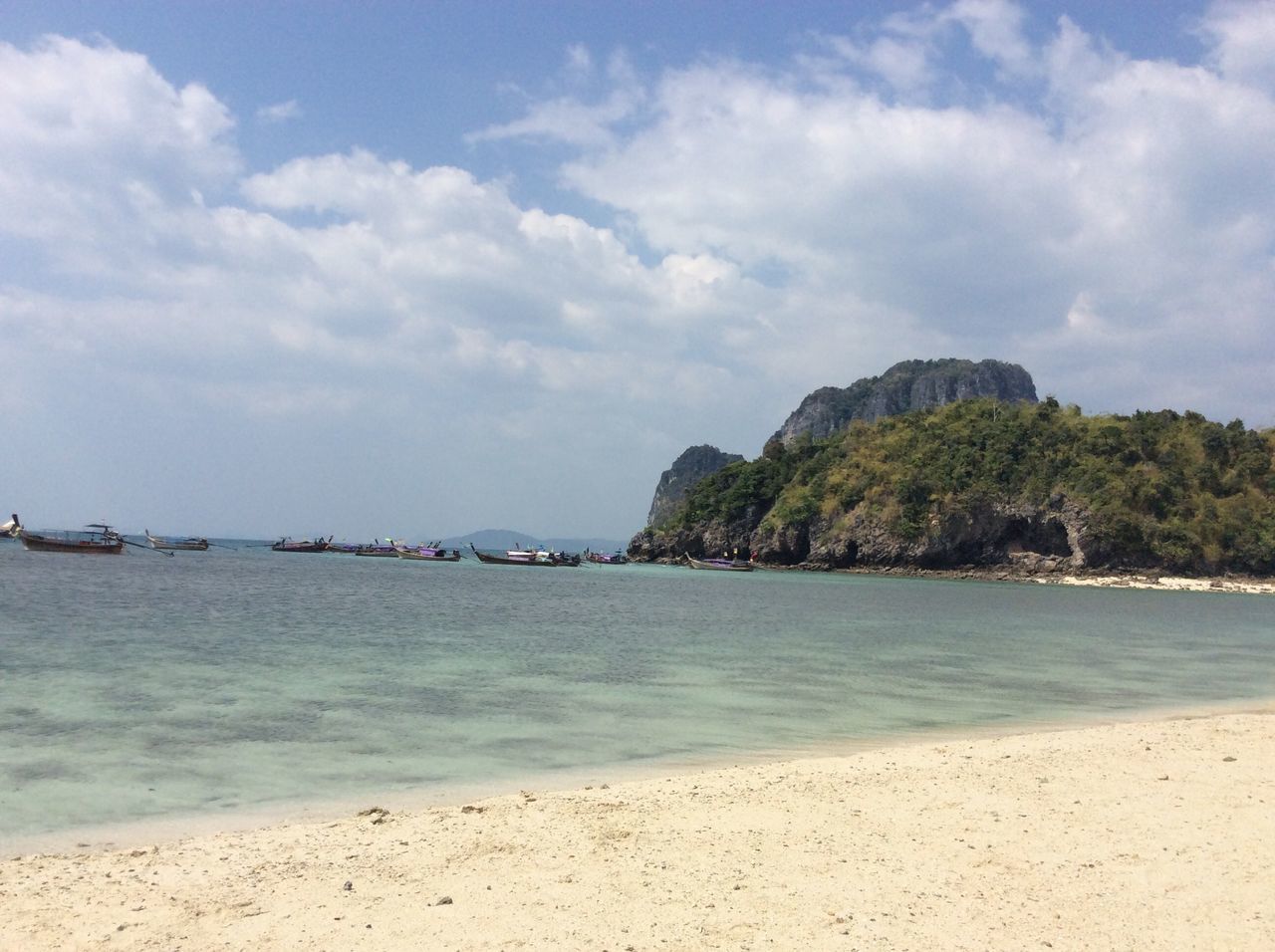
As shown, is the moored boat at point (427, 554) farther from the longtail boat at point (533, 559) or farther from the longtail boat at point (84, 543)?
the longtail boat at point (84, 543)

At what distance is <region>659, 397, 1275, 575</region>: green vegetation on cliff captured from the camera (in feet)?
246

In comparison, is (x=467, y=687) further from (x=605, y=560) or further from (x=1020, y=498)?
(x=605, y=560)

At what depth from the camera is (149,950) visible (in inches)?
184

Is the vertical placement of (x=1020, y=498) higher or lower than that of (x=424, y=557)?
higher

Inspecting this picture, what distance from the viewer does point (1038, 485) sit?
82062 millimetres

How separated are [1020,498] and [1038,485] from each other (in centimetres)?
201

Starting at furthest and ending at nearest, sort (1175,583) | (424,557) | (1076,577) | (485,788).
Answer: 1. (424,557)
2. (1076,577)
3. (1175,583)
4. (485,788)

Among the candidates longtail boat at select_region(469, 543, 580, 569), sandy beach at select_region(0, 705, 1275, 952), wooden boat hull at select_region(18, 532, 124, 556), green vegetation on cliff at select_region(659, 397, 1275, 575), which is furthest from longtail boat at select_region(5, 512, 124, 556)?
sandy beach at select_region(0, 705, 1275, 952)

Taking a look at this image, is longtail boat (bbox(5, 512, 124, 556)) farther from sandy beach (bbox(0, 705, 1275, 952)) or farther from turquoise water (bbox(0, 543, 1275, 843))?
sandy beach (bbox(0, 705, 1275, 952))

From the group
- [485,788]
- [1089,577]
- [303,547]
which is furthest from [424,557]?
[485,788]

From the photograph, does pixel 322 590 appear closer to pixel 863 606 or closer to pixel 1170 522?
pixel 863 606

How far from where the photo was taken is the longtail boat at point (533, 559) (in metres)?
89.0

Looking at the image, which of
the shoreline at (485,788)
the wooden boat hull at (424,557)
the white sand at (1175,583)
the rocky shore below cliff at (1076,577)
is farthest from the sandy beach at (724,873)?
the wooden boat hull at (424,557)

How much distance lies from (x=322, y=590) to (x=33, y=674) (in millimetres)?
26414
